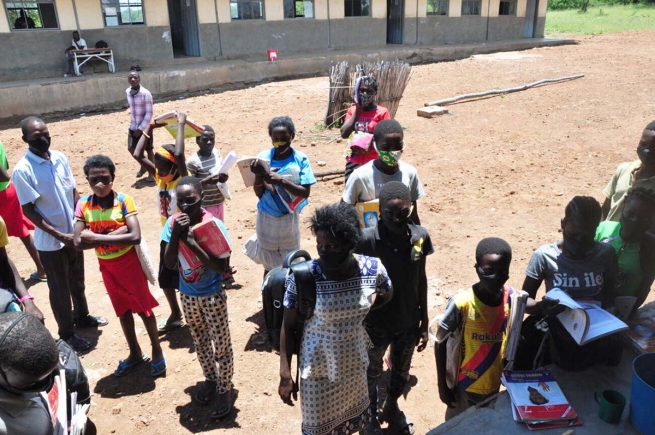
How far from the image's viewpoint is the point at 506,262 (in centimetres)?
260

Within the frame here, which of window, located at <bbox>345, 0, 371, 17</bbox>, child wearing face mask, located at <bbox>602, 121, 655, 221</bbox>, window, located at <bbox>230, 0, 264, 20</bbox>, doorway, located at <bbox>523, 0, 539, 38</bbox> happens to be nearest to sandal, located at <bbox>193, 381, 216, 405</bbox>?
child wearing face mask, located at <bbox>602, 121, 655, 221</bbox>

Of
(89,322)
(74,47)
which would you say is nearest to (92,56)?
(74,47)

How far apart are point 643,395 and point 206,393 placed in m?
2.63

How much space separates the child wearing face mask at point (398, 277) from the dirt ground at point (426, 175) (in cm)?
67

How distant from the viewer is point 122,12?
15.5 meters

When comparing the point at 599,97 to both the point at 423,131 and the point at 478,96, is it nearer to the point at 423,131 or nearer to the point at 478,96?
the point at 478,96

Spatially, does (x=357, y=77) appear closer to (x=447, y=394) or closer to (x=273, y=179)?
(x=273, y=179)

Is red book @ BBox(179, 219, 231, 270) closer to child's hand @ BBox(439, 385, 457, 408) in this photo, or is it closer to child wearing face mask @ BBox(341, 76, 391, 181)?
child's hand @ BBox(439, 385, 457, 408)

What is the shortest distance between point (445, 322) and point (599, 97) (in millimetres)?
10769

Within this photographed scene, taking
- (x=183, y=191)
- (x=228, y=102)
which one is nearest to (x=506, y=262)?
(x=183, y=191)

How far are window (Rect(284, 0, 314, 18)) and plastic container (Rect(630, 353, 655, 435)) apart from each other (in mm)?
17744

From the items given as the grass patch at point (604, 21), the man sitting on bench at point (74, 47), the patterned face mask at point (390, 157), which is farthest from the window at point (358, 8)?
the patterned face mask at point (390, 157)

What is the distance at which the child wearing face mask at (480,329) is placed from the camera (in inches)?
103

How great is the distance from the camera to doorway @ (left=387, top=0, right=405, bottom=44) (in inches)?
821
